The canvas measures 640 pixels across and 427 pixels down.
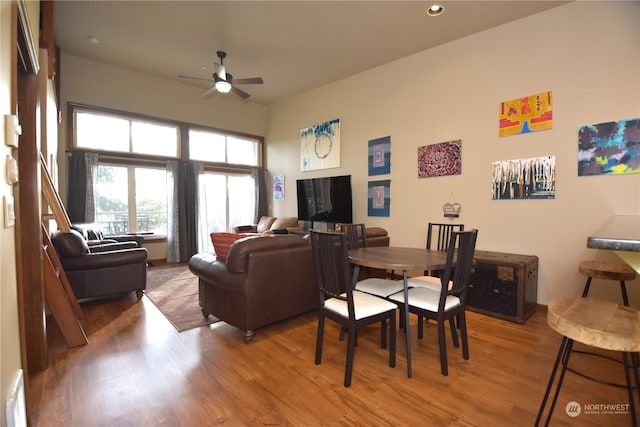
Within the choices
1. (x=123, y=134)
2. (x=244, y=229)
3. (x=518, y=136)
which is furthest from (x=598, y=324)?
(x=123, y=134)

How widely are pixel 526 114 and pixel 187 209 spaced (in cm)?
601

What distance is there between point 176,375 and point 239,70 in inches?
200

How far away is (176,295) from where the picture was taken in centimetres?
393

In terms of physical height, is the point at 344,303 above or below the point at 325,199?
below

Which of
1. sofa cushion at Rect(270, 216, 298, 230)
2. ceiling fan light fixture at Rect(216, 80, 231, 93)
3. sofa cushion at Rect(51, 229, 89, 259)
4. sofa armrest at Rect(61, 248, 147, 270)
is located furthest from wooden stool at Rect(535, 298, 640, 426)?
sofa cushion at Rect(270, 216, 298, 230)

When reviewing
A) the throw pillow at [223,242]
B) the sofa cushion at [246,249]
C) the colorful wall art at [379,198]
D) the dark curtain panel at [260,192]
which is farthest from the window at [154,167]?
the sofa cushion at [246,249]

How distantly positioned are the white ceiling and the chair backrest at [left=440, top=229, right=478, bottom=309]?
2.99m

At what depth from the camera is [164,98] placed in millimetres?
6090

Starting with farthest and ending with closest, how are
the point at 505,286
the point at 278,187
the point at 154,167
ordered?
the point at 278,187 < the point at 154,167 < the point at 505,286

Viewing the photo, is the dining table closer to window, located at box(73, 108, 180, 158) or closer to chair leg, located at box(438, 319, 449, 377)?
chair leg, located at box(438, 319, 449, 377)

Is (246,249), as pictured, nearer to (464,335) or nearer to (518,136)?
(464,335)

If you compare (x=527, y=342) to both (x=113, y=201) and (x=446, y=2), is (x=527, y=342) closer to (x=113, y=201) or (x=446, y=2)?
(x=446, y=2)

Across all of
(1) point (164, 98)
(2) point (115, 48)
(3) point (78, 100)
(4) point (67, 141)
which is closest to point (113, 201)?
(4) point (67, 141)

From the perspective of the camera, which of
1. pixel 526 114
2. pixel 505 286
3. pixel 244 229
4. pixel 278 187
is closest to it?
pixel 505 286
